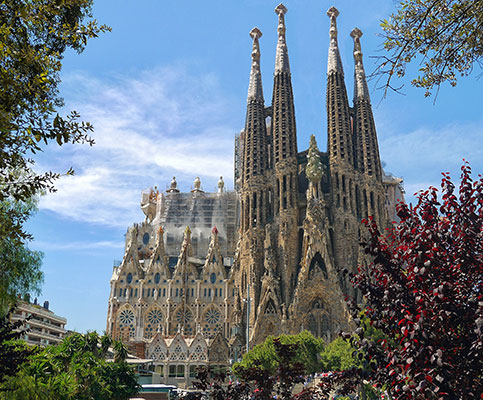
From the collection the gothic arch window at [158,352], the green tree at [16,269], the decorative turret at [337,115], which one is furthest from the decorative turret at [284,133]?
the green tree at [16,269]

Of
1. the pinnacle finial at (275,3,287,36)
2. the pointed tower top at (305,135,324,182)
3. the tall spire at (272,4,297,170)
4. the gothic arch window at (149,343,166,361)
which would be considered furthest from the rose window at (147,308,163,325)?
the pinnacle finial at (275,3,287,36)

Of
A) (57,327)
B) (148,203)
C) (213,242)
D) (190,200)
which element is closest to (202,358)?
(213,242)

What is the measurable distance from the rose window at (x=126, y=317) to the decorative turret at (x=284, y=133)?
21.8 meters

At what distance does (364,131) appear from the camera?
194ft

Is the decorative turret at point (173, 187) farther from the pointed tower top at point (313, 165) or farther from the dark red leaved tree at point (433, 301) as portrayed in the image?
the dark red leaved tree at point (433, 301)

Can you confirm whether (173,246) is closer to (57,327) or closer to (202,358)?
(202,358)

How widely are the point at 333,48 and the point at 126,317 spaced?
141ft

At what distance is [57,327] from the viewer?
77.4 m

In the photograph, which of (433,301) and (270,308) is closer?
(433,301)

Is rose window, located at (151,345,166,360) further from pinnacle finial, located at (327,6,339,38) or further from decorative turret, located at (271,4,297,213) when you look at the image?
pinnacle finial, located at (327,6,339,38)

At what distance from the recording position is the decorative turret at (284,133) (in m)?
57.4

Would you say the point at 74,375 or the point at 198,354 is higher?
the point at 198,354

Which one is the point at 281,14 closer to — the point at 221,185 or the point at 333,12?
the point at 333,12

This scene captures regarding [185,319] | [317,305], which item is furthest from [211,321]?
[317,305]
